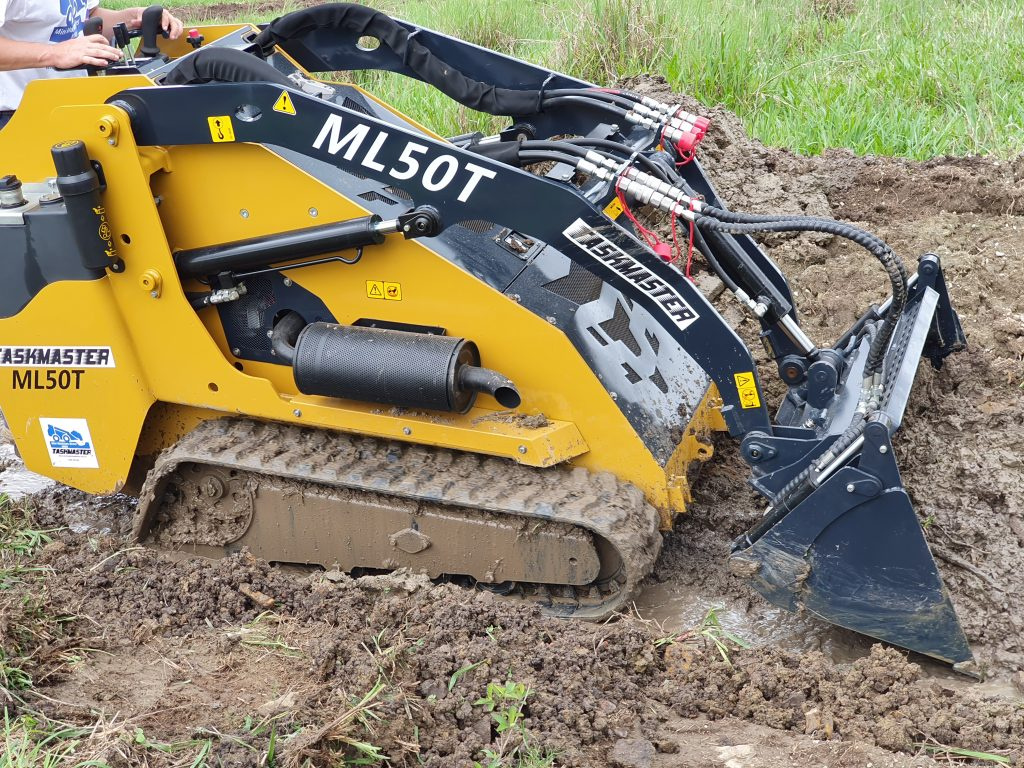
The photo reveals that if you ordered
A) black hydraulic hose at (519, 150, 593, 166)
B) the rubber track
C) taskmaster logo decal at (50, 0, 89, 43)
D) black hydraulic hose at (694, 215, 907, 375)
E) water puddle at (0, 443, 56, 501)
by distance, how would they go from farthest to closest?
water puddle at (0, 443, 56, 501)
taskmaster logo decal at (50, 0, 89, 43)
black hydraulic hose at (519, 150, 593, 166)
the rubber track
black hydraulic hose at (694, 215, 907, 375)

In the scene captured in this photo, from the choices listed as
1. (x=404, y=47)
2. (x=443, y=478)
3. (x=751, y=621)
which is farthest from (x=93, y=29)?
(x=751, y=621)

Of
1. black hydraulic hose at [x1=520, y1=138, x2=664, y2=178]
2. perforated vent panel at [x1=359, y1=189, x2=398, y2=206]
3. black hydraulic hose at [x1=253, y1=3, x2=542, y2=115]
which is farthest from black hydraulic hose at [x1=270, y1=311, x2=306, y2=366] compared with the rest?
black hydraulic hose at [x1=253, y1=3, x2=542, y2=115]

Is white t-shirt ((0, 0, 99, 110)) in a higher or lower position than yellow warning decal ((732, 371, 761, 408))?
higher

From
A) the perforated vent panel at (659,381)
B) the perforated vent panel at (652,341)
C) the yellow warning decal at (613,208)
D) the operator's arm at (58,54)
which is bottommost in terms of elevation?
the perforated vent panel at (659,381)

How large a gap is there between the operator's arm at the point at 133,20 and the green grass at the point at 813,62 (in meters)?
3.01

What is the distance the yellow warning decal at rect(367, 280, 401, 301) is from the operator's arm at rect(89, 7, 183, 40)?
5.71ft

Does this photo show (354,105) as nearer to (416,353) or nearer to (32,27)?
(416,353)

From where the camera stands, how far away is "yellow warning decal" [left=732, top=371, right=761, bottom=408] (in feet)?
11.6

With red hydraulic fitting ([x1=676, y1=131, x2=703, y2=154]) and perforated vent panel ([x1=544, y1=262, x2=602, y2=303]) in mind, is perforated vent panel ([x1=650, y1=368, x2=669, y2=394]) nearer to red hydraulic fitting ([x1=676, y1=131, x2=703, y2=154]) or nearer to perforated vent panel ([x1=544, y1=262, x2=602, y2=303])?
perforated vent panel ([x1=544, y1=262, x2=602, y2=303])


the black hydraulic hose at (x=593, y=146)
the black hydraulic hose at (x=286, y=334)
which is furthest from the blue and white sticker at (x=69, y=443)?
the black hydraulic hose at (x=593, y=146)

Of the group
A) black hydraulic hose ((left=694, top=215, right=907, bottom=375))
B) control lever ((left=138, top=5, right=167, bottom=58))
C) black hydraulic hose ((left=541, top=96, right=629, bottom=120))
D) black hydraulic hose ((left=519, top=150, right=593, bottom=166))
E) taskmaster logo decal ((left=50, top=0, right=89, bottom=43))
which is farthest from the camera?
taskmaster logo decal ((left=50, top=0, right=89, bottom=43))

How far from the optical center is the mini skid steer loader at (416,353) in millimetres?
3396

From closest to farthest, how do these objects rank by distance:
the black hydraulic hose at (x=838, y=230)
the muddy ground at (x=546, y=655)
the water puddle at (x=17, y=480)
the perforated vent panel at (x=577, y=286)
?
the muddy ground at (x=546, y=655) → the black hydraulic hose at (x=838, y=230) → the perforated vent panel at (x=577, y=286) → the water puddle at (x=17, y=480)

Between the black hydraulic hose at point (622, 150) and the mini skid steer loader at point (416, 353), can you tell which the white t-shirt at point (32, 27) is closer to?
the mini skid steer loader at point (416, 353)
